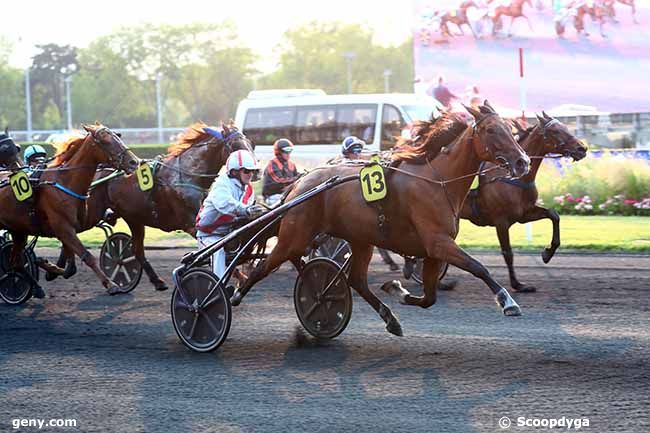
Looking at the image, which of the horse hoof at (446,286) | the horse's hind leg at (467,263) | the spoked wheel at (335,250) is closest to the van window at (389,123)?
the spoked wheel at (335,250)

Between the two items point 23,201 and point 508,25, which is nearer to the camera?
point 23,201

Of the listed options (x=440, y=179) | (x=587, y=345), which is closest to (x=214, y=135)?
(x=440, y=179)

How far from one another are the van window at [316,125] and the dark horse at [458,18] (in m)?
7.38

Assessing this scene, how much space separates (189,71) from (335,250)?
200 feet

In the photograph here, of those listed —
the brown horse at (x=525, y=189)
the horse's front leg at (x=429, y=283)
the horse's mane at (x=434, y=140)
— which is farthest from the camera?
the brown horse at (x=525, y=189)

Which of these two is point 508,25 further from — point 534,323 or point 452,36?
point 534,323

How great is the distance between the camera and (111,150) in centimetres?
984

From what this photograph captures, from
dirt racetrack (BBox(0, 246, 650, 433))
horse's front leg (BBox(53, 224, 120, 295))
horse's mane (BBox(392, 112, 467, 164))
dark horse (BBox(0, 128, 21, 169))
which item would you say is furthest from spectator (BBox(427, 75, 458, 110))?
horse's mane (BBox(392, 112, 467, 164))

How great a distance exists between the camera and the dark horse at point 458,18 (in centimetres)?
2584

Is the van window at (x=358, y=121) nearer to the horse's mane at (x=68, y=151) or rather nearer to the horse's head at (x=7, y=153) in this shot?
the horse's mane at (x=68, y=151)

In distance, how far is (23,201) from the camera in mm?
9867

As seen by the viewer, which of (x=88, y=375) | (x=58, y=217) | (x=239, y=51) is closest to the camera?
(x=88, y=375)

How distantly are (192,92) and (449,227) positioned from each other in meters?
65.8

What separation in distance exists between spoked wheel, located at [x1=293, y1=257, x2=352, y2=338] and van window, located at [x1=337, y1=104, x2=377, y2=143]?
462 inches
